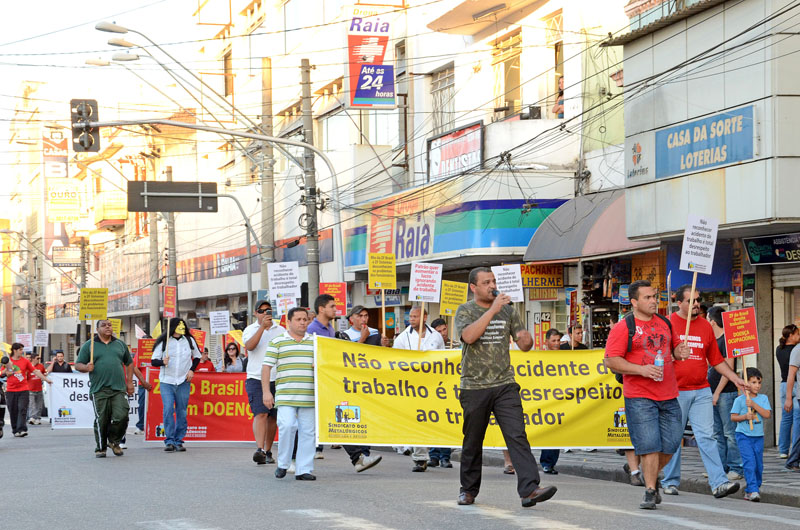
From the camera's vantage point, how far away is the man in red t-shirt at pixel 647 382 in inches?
392

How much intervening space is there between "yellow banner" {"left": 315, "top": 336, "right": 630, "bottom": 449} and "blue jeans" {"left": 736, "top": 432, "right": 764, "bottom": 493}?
7.07ft

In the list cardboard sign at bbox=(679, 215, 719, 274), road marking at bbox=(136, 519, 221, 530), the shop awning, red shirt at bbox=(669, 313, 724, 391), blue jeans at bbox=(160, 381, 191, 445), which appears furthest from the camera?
the shop awning

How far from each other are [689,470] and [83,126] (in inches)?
499

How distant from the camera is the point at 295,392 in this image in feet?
41.3

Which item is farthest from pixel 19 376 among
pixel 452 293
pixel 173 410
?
pixel 452 293

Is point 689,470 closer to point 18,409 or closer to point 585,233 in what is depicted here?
point 585,233

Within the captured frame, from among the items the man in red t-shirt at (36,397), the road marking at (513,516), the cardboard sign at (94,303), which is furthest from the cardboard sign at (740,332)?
the man in red t-shirt at (36,397)

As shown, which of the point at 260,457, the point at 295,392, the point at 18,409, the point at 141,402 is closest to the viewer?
the point at 295,392

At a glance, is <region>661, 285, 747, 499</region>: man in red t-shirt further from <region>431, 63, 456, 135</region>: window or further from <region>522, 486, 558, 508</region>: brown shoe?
<region>431, 63, 456, 135</region>: window

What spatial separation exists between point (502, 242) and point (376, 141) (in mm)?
12371

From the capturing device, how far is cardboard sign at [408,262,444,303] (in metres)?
18.1

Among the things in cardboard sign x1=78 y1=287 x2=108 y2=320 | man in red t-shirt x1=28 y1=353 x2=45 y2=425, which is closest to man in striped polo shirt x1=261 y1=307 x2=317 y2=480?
cardboard sign x1=78 y1=287 x2=108 y2=320

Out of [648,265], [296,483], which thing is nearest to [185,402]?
[296,483]

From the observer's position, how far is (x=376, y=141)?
37344 mm
